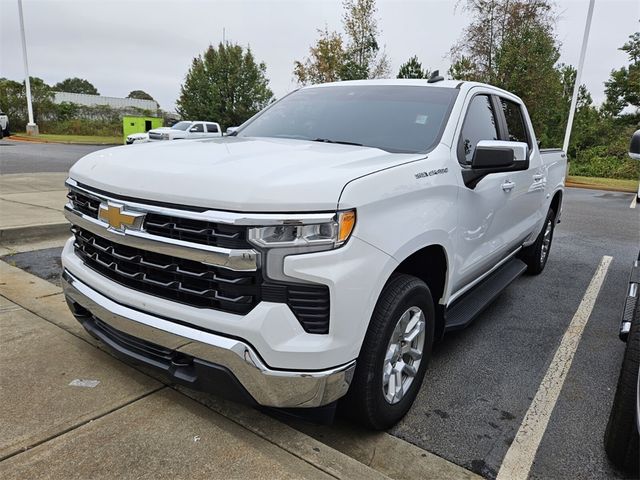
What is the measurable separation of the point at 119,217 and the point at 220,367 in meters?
0.86

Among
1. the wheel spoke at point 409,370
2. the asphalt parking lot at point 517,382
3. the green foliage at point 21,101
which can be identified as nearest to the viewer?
the asphalt parking lot at point 517,382

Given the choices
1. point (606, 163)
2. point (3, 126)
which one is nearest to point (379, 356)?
point (606, 163)

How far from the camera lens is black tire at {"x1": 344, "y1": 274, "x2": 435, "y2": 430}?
2.32 m

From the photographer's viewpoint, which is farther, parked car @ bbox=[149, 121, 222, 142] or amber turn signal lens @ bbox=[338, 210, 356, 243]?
parked car @ bbox=[149, 121, 222, 142]

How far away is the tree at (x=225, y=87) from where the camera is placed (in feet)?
119

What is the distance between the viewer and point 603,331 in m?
4.24

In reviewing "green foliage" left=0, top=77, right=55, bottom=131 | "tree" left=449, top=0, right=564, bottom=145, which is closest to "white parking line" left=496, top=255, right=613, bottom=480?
"tree" left=449, top=0, right=564, bottom=145

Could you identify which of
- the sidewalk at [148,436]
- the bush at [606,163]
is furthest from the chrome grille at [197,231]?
the bush at [606,163]

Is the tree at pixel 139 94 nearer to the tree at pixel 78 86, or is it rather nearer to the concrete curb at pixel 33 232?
the tree at pixel 78 86

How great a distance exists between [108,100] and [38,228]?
49500 mm

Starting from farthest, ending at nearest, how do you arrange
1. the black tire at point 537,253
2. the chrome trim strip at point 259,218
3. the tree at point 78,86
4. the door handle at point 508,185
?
the tree at point 78,86, the black tire at point 537,253, the door handle at point 508,185, the chrome trim strip at point 259,218

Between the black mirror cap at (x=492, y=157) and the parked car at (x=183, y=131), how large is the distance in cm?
1943

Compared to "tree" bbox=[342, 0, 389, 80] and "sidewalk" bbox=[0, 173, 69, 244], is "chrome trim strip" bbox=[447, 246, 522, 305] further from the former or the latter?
"tree" bbox=[342, 0, 389, 80]

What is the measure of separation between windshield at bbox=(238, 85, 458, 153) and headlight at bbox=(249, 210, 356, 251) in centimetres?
109
